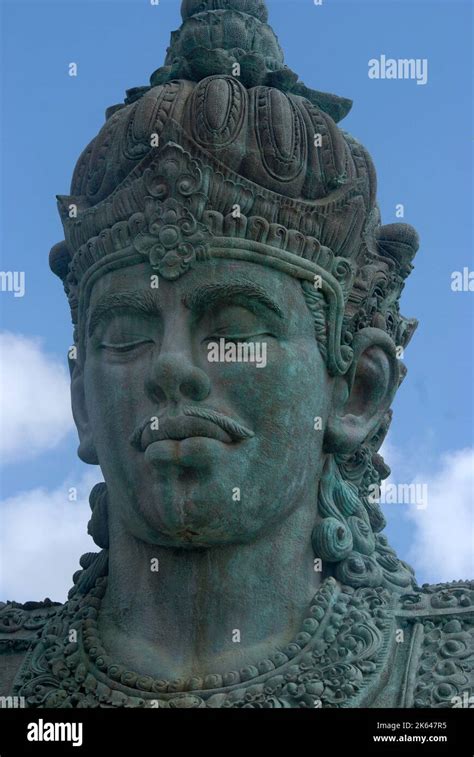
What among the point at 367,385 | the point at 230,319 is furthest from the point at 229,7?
the point at 367,385

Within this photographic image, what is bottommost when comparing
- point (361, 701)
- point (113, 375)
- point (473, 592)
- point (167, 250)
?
point (361, 701)

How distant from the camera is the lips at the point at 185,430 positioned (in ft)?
44.0

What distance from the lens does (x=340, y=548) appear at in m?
14.2

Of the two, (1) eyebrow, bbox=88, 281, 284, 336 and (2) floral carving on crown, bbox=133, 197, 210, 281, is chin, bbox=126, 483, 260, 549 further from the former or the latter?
(2) floral carving on crown, bbox=133, 197, 210, 281

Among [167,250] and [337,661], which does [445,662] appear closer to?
[337,661]

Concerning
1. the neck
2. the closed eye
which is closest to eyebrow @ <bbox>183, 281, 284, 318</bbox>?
the closed eye

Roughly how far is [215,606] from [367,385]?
229 cm

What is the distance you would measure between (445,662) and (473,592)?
0.83 m

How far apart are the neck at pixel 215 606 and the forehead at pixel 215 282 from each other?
1.72m

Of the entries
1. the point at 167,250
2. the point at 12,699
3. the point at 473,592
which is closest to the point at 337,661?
the point at 473,592

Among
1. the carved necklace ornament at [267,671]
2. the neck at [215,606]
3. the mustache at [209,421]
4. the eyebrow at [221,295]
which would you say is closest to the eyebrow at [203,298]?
the eyebrow at [221,295]

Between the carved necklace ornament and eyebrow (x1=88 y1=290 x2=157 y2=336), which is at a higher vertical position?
eyebrow (x1=88 y1=290 x2=157 y2=336)

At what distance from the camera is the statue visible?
44.2ft

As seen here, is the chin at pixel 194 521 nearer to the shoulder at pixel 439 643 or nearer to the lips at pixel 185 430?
the lips at pixel 185 430
